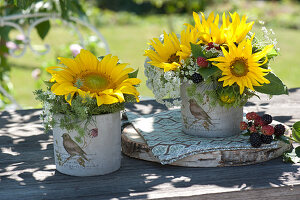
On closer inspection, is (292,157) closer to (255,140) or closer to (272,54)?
(255,140)

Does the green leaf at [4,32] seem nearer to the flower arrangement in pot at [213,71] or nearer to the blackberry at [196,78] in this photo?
the flower arrangement in pot at [213,71]

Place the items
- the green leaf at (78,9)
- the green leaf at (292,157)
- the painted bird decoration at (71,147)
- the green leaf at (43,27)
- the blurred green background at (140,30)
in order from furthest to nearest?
the blurred green background at (140,30)
the green leaf at (43,27)
the green leaf at (78,9)
the green leaf at (292,157)
the painted bird decoration at (71,147)

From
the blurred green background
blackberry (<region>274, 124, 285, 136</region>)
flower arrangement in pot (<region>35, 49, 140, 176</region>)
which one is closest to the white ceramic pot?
flower arrangement in pot (<region>35, 49, 140, 176</region>)

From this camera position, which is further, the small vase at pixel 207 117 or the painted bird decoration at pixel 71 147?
the small vase at pixel 207 117

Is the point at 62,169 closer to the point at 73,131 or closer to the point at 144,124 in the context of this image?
the point at 73,131

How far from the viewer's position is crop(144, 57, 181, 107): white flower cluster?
1.44 metres

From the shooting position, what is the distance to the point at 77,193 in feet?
4.10

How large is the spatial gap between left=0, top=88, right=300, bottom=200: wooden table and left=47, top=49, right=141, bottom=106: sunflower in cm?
24

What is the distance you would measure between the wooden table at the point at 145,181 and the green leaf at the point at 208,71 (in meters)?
0.28

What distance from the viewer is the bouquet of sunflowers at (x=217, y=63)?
4.52ft

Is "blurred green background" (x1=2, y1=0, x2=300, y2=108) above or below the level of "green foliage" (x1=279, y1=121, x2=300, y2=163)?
above

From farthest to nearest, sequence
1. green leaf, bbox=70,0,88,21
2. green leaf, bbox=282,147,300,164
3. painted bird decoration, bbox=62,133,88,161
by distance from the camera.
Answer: green leaf, bbox=70,0,88,21
green leaf, bbox=282,147,300,164
painted bird decoration, bbox=62,133,88,161

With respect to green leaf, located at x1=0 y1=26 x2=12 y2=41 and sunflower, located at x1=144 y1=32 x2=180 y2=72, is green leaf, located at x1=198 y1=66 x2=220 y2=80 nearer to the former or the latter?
sunflower, located at x1=144 y1=32 x2=180 y2=72

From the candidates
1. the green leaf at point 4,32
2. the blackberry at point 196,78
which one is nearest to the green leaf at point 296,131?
the blackberry at point 196,78
